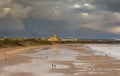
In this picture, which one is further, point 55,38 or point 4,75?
point 55,38

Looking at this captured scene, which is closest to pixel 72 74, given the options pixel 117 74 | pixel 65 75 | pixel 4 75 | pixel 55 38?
pixel 65 75

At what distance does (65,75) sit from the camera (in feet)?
68.9

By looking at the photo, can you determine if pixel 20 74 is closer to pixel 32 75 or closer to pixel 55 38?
pixel 32 75

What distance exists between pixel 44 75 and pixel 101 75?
4.29m

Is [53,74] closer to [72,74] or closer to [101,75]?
[72,74]

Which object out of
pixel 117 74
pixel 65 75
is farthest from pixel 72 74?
pixel 117 74

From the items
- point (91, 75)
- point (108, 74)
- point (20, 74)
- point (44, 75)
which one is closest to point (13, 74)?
point (20, 74)

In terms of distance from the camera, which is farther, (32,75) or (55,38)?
(55,38)

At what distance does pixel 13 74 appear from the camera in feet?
69.4

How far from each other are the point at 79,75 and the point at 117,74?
10.0ft

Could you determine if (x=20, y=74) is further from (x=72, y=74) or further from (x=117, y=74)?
(x=117, y=74)

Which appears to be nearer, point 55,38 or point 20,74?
point 20,74

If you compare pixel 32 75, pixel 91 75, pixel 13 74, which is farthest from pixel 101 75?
pixel 13 74

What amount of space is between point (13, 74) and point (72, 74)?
4.52 metres
